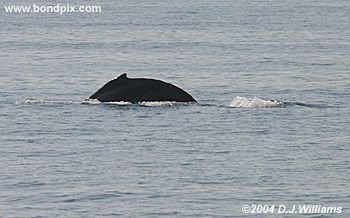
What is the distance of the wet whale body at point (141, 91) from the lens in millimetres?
28469

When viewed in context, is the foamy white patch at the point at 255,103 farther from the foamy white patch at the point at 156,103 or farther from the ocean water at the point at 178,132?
the foamy white patch at the point at 156,103

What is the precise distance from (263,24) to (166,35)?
997 cm

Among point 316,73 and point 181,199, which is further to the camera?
point 316,73

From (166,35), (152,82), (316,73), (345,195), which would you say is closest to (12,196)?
(345,195)

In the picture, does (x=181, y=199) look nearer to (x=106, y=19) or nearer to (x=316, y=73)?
(x=316, y=73)

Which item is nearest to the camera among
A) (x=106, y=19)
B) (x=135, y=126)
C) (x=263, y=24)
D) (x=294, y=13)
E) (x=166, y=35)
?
(x=135, y=126)

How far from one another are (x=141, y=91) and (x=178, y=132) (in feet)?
12.6

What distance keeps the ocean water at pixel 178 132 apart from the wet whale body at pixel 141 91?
0.22 m

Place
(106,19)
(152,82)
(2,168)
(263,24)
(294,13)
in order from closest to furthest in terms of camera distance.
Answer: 1. (2,168)
2. (152,82)
3. (263,24)
4. (106,19)
5. (294,13)

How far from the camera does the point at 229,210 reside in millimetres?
17734

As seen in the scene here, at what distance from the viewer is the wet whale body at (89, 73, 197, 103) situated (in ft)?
93.4

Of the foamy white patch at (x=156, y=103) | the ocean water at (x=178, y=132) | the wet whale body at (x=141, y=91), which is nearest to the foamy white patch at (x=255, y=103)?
the ocean water at (x=178, y=132)

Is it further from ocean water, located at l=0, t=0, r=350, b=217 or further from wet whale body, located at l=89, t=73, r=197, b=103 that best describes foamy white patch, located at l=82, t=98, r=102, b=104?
ocean water, located at l=0, t=0, r=350, b=217

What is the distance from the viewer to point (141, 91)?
28.5 meters
